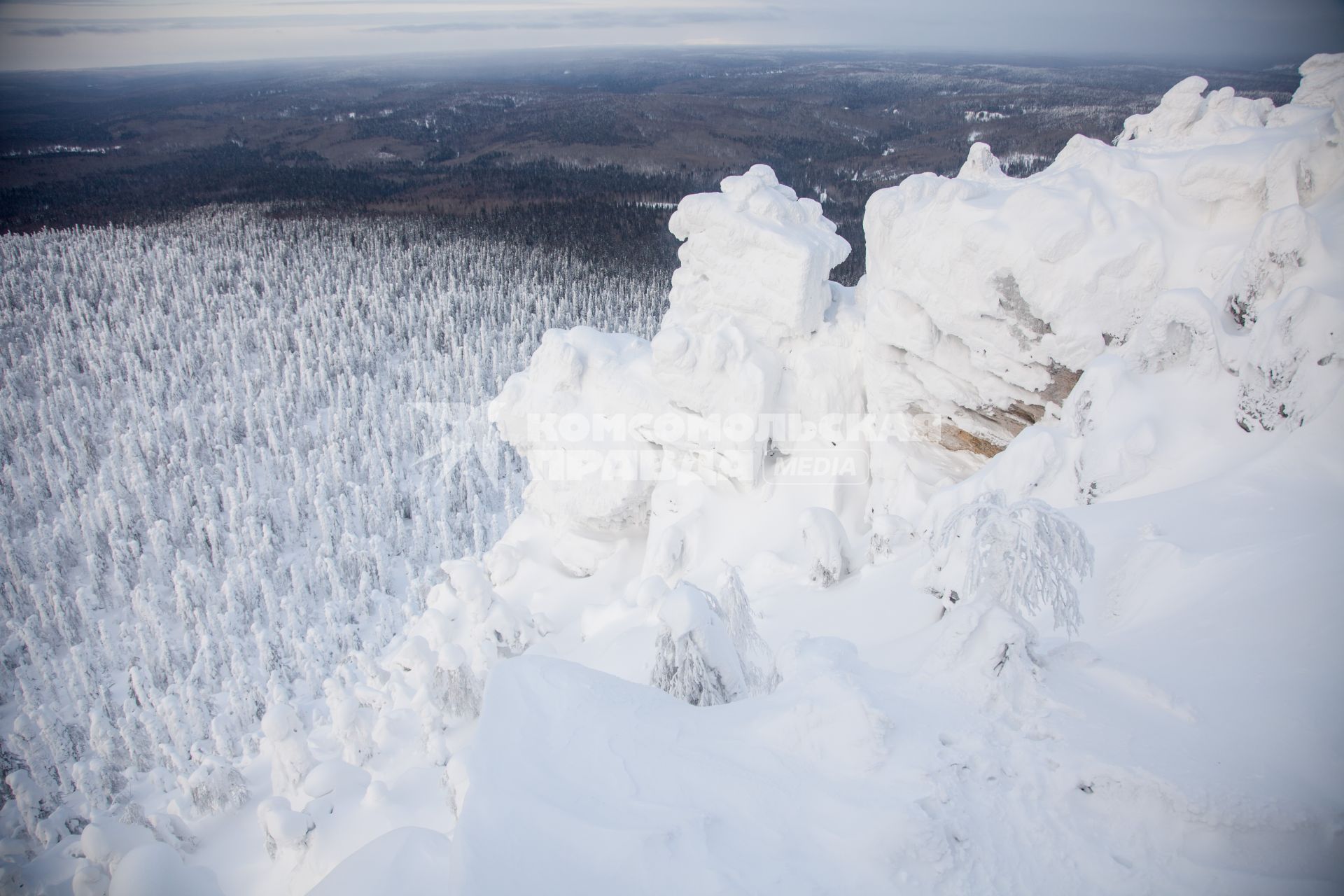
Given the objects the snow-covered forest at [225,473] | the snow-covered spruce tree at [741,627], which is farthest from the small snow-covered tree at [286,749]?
→ the snow-covered spruce tree at [741,627]

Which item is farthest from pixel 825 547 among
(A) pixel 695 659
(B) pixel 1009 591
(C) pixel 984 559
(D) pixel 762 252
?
(D) pixel 762 252

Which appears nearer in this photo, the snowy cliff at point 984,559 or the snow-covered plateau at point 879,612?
the snowy cliff at point 984,559

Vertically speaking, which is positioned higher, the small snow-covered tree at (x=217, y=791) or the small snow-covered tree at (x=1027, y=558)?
the small snow-covered tree at (x=1027, y=558)

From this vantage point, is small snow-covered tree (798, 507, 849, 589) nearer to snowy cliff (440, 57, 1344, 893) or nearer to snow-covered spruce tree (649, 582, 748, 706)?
snowy cliff (440, 57, 1344, 893)

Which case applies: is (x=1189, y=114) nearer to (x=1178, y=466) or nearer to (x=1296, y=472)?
(x=1178, y=466)

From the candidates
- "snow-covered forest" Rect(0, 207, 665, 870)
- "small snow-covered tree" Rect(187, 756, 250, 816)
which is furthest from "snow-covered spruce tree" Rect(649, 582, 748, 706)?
"snow-covered forest" Rect(0, 207, 665, 870)

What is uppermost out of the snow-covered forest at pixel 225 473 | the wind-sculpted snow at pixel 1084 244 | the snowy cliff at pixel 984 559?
the wind-sculpted snow at pixel 1084 244

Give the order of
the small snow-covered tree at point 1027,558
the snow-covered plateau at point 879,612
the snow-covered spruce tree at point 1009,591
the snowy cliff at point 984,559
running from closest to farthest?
the snowy cliff at point 984,559 → the snow-covered plateau at point 879,612 → the snow-covered spruce tree at point 1009,591 → the small snow-covered tree at point 1027,558

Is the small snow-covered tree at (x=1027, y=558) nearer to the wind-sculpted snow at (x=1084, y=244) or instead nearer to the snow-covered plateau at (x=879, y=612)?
the snow-covered plateau at (x=879, y=612)
